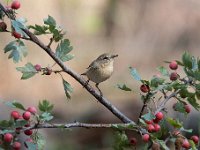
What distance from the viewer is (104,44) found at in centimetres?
745

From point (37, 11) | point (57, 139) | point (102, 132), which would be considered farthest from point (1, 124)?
point (37, 11)

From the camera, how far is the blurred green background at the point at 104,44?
20.5ft

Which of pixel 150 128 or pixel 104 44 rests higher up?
pixel 104 44

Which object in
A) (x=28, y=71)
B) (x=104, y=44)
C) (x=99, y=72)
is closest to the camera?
(x=28, y=71)

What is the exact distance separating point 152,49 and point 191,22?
67 cm

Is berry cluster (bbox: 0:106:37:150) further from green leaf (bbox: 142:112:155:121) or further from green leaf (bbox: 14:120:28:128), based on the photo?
green leaf (bbox: 142:112:155:121)

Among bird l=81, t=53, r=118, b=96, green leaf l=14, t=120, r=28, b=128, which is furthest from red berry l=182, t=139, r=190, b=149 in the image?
green leaf l=14, t=120, r=28, b=128

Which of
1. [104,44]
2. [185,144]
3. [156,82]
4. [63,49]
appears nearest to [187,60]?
[156,82]

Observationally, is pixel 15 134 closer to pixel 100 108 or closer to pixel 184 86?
pixel 184 86

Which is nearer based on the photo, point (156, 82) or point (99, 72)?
point (156, 82)

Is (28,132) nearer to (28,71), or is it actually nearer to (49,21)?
(28,71)

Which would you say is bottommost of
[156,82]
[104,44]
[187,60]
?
[156,82]

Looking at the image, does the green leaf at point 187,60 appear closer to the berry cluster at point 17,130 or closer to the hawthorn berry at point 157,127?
the hawthorn berry at point 157,127

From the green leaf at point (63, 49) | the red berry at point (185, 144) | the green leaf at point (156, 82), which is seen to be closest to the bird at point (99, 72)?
the green leaf at point (63, 49)
